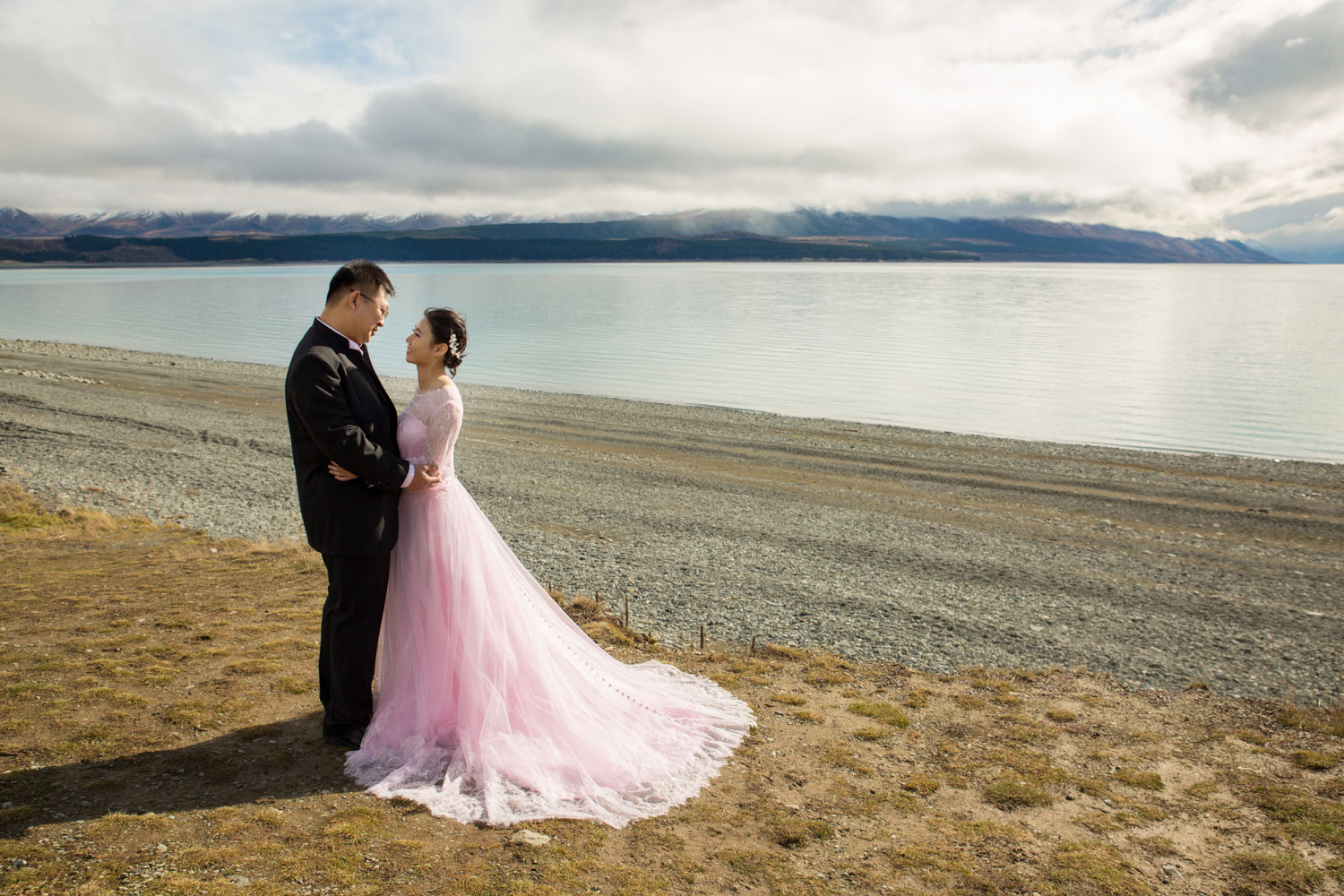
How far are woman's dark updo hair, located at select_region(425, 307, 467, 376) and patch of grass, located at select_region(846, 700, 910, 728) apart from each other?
3.81 m

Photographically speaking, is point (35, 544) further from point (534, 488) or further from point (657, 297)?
point (657, 297)

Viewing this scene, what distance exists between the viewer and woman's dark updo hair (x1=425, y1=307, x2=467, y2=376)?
4582 mm

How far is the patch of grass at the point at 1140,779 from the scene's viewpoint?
4945 mm

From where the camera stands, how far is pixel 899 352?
160 ft

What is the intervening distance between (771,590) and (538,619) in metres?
5.76

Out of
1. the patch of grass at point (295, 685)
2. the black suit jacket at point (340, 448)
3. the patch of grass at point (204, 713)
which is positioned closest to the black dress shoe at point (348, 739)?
the patch of grass at point (204, 713)

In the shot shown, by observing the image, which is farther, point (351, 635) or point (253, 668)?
point (253, 668)

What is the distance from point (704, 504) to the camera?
49.9 feet

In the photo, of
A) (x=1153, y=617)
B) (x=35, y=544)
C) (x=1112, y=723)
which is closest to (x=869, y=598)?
(x=1153, y=617)

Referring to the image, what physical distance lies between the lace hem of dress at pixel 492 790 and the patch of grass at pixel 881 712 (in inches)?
61.3

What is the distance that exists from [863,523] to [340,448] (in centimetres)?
1139

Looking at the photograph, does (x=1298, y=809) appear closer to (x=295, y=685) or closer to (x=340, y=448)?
(x=340, y=448)

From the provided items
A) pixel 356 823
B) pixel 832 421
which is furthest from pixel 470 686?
pixel 832 421

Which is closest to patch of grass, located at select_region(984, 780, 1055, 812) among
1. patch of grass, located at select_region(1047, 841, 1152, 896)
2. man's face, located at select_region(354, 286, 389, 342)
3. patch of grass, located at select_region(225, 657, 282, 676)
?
patch of grass, located at select_region(1047, 841, 1152, 896)
